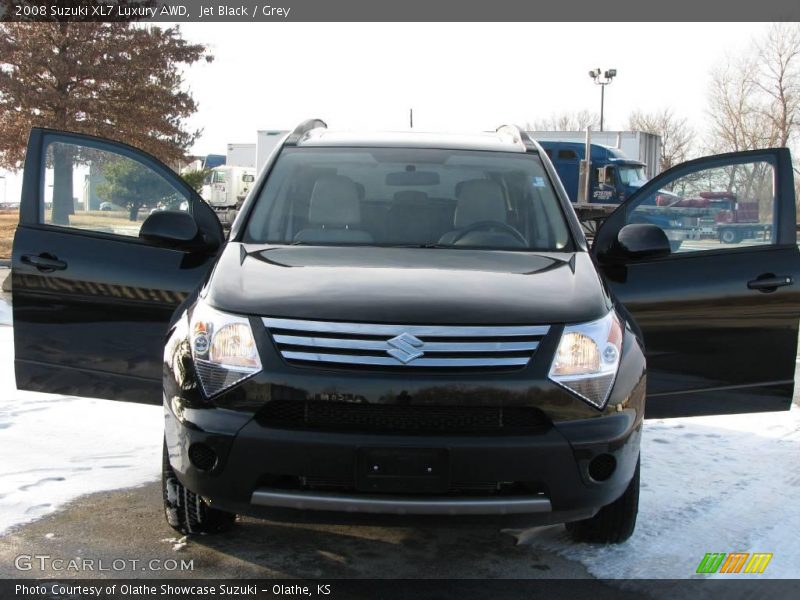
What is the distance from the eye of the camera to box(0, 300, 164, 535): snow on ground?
451 centimetres

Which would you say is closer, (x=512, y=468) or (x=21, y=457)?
(x=512, y=468)

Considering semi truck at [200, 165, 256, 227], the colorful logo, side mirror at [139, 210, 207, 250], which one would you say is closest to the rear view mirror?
side mirror at [139, 210, 207, 250]

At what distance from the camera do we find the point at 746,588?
3.62 meters

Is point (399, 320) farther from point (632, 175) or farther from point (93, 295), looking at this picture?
point (632, 175)

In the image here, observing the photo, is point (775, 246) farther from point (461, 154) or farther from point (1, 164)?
point (1, 164)

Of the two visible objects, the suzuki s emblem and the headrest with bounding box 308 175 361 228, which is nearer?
the suzuki s emblem

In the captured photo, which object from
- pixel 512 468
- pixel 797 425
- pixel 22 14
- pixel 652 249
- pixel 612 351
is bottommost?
pixel 797 425

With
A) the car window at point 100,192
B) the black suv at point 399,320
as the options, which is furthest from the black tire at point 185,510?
the car window at point 100,192

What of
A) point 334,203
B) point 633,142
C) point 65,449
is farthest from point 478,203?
point 633,142

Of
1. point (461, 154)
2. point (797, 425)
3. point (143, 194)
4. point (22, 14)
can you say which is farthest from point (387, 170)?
point (22, 14)

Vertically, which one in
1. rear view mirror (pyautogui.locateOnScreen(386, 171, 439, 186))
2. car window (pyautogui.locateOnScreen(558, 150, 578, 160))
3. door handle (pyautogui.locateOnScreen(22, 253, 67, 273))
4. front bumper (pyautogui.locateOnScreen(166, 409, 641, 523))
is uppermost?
car window (pyautogui.locateOnScreen(558, 150, 578, 160))

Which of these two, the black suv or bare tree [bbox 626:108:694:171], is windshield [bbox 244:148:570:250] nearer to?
the black suv

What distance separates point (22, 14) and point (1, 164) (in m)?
4.62

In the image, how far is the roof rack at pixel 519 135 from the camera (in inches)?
197
